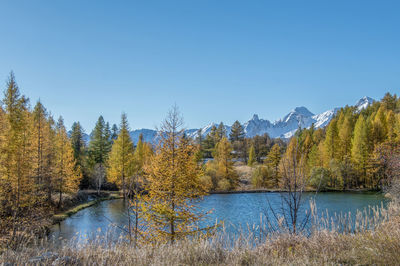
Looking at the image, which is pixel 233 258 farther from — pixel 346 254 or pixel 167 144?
pixel 167 144

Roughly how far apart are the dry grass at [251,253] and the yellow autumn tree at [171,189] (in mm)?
6068

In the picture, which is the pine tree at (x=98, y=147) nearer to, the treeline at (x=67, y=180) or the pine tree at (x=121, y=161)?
the pine tree at (x=121, y=161)

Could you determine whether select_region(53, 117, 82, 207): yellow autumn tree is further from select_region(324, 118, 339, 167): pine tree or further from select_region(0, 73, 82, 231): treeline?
select_region(324, 118, 339, 167): pine tree

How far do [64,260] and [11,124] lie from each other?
19208 millimetres

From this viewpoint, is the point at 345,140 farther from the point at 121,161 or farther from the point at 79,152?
the point at 79,152

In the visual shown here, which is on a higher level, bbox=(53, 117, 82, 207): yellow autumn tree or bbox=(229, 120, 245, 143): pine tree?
bbox=(229, 120, 245, 143): pine tree

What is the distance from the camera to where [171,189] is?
1151cm

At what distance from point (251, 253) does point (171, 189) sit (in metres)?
7.46

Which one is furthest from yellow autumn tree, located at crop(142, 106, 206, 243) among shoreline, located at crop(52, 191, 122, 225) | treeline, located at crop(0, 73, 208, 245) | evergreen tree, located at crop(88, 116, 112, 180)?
evergreen tree, located at crop(88, 116, 112, 180)

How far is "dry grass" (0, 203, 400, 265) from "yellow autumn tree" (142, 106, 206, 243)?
607cm

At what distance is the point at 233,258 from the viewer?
418 cm

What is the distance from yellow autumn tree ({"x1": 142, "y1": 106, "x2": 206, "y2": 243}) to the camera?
35.9ft

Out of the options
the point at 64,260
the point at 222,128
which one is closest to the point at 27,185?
the point at 64,260

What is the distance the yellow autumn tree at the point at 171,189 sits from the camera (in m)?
Answer: 10.9
